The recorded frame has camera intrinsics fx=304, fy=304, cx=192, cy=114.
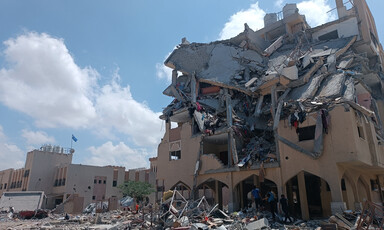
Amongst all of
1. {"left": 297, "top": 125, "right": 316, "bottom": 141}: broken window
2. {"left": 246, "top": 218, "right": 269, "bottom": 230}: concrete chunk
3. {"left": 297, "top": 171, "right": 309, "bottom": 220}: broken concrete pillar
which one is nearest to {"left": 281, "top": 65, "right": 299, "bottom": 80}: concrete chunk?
{"left": 297, "top": 125, "right": 316, "bottom": 141}: broken window

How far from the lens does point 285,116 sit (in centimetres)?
2177

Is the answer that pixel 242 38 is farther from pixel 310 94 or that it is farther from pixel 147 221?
pixel 147 221

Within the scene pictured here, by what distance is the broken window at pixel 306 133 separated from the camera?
21.5 m

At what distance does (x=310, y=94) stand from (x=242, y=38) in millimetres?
16913

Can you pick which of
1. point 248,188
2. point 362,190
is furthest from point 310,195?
point 248,188

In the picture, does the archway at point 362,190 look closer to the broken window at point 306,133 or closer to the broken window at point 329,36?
the broken window at point 306,133

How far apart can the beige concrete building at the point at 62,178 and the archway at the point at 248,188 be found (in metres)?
26.5

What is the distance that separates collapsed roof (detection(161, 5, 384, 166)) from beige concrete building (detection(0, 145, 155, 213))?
21353 mm

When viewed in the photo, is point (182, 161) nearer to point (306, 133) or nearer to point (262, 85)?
point (262, 85)

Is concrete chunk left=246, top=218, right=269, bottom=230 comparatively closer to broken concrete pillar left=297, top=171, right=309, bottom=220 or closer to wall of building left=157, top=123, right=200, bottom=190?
broken concrete pillar left=297, top=171, right=309, bottom=220

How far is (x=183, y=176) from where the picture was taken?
28281mm

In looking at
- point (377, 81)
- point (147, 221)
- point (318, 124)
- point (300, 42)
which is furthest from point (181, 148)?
point (377, 81)

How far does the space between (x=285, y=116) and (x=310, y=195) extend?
7531 millimetres

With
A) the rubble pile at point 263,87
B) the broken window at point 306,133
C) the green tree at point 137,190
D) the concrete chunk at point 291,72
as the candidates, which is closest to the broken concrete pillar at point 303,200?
the rubble pile at point 263,87
